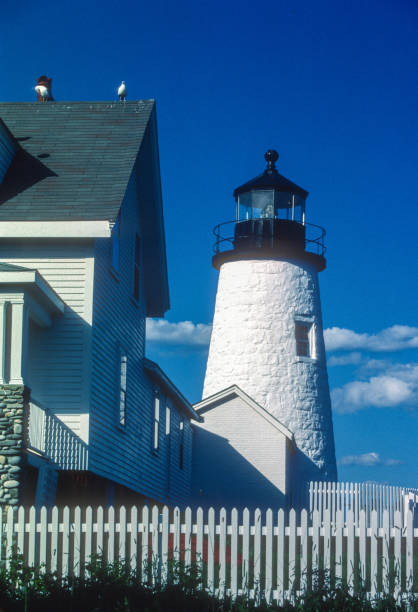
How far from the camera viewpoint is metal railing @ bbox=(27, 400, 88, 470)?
14.0 meters

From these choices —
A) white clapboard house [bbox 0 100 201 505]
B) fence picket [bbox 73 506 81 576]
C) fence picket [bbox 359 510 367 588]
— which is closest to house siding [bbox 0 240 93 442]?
white clapboard house [bbox 0 100 201 505]

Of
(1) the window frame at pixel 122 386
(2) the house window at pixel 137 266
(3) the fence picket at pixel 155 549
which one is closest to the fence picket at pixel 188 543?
(3) the fence picket at pixel 155 549

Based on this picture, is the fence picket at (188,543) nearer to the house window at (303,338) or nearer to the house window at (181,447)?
the house window at (181,447)

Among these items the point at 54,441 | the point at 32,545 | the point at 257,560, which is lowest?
the point at 257,560

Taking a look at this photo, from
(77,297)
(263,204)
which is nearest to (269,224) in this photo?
(263,204)

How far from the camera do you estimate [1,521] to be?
1156 cm

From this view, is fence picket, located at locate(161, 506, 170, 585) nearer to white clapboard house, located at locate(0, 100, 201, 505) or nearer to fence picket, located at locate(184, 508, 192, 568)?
fence picket, located at locate(184, 508, 192, 568)

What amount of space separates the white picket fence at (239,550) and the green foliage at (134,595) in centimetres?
22

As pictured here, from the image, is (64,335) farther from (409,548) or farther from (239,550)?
(409,548)

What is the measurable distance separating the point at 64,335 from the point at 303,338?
15943 millimetres

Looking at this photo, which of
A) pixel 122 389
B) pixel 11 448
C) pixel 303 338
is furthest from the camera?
pixel 303 338

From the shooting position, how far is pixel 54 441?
1472 cm

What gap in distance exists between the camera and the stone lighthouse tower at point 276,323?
99.0 feet

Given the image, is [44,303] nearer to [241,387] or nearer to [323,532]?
[323,532]
